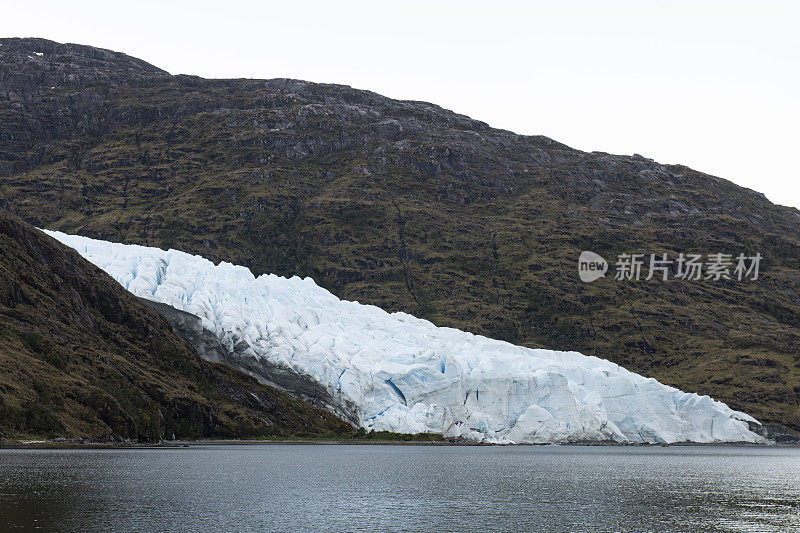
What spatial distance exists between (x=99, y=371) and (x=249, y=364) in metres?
32.1

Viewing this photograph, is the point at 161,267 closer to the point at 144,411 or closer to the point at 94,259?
the point at 94,259

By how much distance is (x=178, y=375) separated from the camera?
11769 centimetres

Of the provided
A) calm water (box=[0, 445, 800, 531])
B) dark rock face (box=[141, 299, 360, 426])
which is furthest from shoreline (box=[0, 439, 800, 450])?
dark rock face (box=[141, 299, 360, 426])

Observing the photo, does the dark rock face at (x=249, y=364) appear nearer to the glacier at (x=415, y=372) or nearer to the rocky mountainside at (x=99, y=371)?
the glacier at (x=415, y=372)

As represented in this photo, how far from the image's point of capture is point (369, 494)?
182 ft

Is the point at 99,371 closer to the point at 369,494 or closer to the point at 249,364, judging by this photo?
the point at 249,364

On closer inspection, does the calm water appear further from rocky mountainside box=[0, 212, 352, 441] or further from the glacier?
the glacier

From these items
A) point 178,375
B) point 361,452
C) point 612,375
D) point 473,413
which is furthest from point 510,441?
point 178,375

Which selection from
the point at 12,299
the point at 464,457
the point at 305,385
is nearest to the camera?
the point at 464,457

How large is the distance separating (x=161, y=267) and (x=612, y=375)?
282ft

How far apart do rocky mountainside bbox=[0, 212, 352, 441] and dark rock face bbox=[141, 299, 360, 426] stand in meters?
2.49

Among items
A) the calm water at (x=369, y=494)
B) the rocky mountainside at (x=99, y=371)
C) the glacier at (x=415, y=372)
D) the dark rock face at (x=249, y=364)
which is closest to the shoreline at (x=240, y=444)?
the rocky mountainside at (x=99, y=371)

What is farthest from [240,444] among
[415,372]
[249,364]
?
[415,372]

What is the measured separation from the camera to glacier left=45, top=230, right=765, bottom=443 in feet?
417
